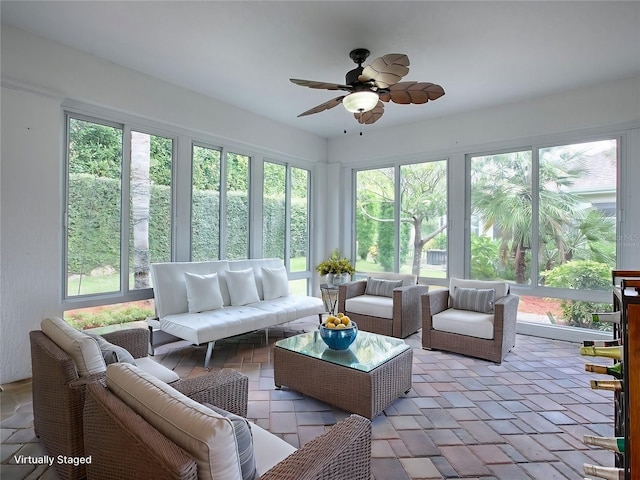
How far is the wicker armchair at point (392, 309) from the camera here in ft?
13.5

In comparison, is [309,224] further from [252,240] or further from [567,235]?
[567,235]

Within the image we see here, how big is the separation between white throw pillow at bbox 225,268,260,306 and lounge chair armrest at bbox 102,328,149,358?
1578 millimetres

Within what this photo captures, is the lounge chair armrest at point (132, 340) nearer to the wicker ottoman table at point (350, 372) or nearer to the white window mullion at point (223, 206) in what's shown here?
the wicker ottoman table at point (350, 372)

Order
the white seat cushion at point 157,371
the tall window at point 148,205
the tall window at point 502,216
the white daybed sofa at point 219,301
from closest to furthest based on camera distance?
the white seat cushion at point 157,371 → the white daybed sofa at point 219,301 → the tall window at point 148,205 → the tall window at point 502,216

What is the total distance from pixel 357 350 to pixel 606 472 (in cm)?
202

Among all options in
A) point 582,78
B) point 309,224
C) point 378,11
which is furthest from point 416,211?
point 378,11

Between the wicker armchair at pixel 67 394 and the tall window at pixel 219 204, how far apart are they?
8.45 feet

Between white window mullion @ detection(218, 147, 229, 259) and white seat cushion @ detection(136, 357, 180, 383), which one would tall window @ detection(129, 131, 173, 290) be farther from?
white seat cushion @ detection(136, 357, 180, 383)

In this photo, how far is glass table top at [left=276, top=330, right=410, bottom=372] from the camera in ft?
8.07

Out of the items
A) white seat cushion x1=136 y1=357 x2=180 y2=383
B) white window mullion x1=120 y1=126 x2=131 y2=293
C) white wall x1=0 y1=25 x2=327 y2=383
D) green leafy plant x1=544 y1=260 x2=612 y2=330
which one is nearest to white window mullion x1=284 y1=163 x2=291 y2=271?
white window mullion x1=120 y1=126 x2=131 y2=293

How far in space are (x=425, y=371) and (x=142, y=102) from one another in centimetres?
406

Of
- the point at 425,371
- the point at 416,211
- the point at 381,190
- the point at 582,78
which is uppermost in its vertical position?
the point at 582,78

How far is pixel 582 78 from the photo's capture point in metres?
3.75

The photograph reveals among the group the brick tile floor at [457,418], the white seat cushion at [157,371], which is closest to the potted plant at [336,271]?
the brick tile floor at [457,418]
